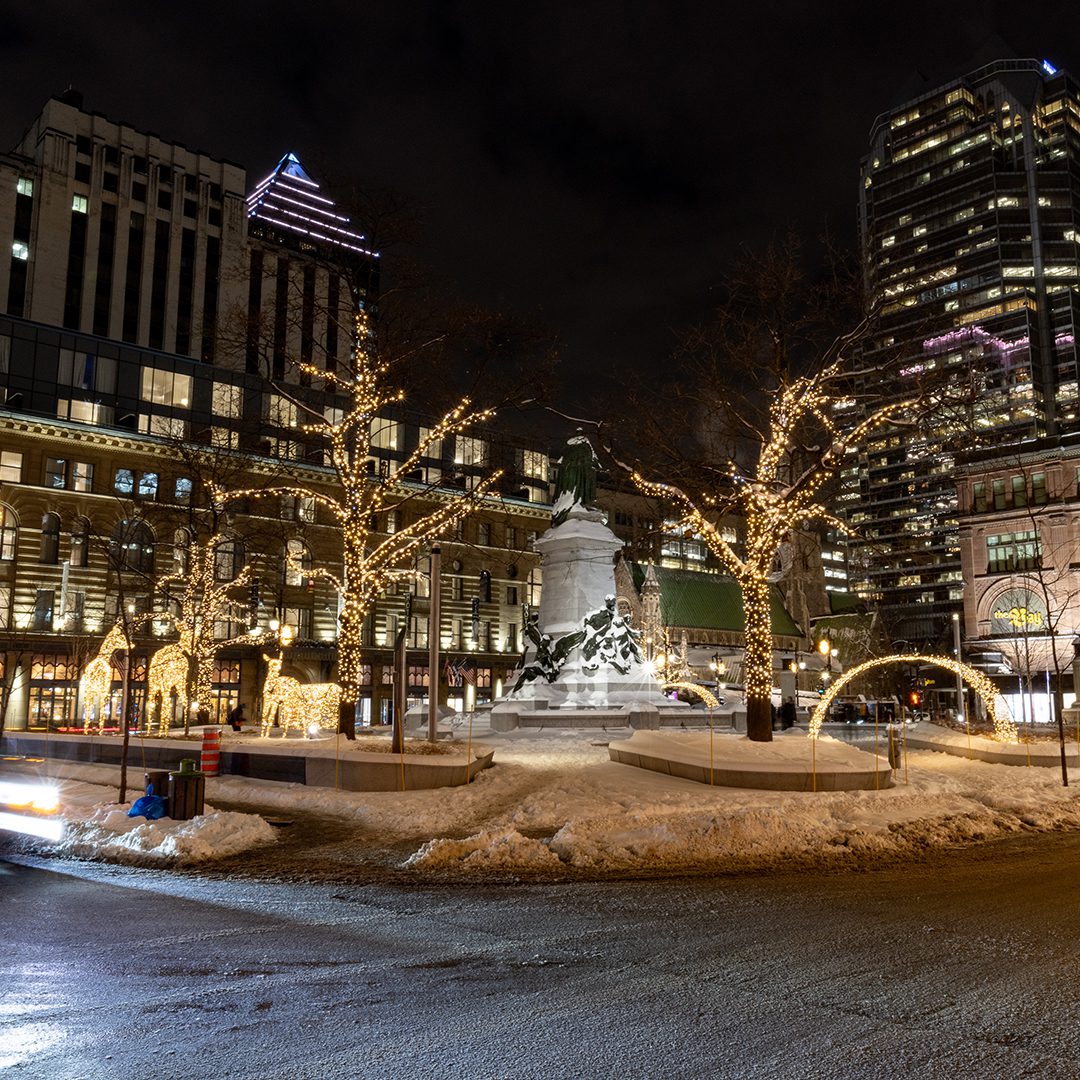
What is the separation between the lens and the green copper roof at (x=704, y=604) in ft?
299

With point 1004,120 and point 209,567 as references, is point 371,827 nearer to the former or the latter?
point 209,567

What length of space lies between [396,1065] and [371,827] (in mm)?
10019

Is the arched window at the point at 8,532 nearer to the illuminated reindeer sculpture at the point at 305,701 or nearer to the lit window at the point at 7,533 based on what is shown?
the lit window at the point at 7,533

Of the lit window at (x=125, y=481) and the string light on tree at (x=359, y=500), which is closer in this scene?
the string light on tree at (x=359, y=500)

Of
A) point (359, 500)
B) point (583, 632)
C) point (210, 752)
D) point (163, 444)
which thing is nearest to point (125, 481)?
point (163, 444)

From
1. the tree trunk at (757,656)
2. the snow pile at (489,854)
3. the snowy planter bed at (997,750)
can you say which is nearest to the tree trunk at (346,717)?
the tree trunk at (757,656)

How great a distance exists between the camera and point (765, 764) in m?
18.1

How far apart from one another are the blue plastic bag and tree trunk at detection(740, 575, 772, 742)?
1258 cm

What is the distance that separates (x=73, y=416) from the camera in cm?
6034

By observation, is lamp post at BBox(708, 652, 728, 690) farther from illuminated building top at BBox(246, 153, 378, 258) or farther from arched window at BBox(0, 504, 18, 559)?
illuminated building top at BBox(246, 153, 378, 258)

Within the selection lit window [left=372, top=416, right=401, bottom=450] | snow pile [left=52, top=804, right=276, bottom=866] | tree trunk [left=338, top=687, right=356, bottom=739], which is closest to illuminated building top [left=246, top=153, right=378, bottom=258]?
lit window [left=372, top=416, right=401, bottom=450]

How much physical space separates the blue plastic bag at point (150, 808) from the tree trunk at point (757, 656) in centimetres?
1258

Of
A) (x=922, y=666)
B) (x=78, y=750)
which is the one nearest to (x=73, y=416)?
(x=78, y=750)

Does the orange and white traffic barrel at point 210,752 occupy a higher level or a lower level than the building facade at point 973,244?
lower
